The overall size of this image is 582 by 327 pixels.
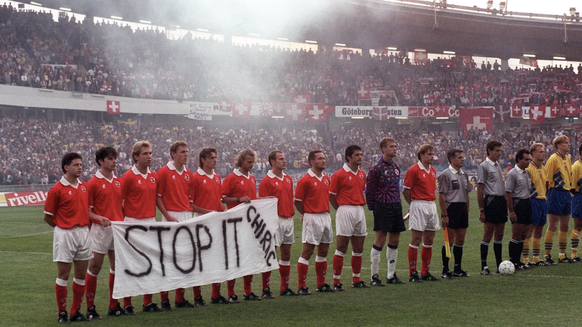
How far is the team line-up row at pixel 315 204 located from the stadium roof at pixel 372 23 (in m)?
33.6

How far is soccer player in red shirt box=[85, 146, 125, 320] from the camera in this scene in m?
8.20

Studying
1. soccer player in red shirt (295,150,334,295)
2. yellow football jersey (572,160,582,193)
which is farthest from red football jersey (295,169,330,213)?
yellow football jersey (572,160,582,193)

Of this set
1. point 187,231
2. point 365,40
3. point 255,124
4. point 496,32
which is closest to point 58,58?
point 255,124

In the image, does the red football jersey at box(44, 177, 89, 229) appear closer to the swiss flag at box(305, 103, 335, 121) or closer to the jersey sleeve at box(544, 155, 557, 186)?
the jersey sleeve at box(544, 155, 557, 186)

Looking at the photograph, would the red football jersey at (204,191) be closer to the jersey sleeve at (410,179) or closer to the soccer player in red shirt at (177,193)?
the soccer player in red shirt at (177,193)

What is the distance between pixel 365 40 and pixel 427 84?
224 inches

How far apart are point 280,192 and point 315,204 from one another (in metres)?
0.52

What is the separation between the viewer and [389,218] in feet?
33.6

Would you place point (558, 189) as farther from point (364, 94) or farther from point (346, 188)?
point (364, 94)

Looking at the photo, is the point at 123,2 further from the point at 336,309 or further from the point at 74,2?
the point at 336,309

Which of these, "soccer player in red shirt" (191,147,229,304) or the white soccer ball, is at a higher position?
"soccer player in red shirt" (191,147,229,304)

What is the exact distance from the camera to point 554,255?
13523mm

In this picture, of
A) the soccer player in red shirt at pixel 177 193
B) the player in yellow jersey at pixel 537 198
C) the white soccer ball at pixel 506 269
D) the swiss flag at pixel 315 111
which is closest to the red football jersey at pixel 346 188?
the soccer player in red shirt at pixel 177 193

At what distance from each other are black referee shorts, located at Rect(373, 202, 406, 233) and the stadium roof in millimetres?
34509
